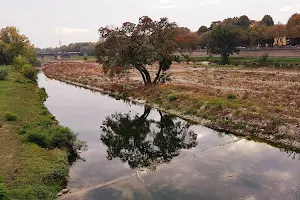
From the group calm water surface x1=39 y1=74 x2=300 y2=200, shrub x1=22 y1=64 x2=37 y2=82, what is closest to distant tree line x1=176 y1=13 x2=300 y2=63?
shrub x1=22 y1=64 x2=37 y2=82

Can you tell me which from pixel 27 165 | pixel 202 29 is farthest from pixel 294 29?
pixel 27 165

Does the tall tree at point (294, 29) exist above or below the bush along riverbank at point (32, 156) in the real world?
above

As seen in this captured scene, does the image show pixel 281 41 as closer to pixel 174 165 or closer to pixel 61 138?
pixel 174 165

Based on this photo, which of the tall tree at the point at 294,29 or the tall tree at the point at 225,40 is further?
the tall tree at the point at 225,40

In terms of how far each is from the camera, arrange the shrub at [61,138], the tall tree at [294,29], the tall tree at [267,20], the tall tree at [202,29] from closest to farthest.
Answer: the shrub at [61,138] → the tall tree at [294,29] → the tall tree at [267,20] → the tall tree at [202,29]

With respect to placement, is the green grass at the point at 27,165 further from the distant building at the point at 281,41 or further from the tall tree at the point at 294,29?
the distant building at the point at 281,41

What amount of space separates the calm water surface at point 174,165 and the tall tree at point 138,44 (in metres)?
13.0

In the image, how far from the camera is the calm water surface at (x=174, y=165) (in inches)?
605

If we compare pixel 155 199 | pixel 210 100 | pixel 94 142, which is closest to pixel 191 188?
pixel 155 199

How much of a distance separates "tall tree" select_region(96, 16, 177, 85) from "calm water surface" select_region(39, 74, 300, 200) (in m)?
13.0

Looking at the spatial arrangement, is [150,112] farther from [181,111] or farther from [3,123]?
[3,123]

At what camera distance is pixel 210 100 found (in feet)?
99.5

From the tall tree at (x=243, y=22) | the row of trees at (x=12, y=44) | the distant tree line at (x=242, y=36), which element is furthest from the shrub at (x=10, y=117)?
the tall tree at (x=243, y=22)

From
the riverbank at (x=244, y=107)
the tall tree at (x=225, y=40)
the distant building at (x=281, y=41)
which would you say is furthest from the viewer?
the distant building at (x=281, y=41)
